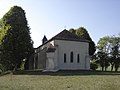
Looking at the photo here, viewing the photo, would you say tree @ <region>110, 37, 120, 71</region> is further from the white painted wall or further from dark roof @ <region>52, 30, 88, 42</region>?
dark roof @ <region>52, 30, 88, 42</region>

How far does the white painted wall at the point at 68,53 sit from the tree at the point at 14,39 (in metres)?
5.75

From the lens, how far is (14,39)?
154 feet

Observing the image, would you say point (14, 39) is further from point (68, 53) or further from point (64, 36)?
point (68, 53)

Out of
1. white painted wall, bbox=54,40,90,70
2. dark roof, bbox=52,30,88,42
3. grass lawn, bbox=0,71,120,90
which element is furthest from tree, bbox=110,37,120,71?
grass lawn, bbox=0,71,120,90

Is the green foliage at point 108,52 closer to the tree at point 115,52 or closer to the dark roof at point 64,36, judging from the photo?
the tree at point 115,52

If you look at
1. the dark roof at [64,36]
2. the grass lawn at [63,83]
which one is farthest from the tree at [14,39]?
the grass lawn at [63,83]

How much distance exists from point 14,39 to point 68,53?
11.8m

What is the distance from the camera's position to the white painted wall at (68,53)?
5017 centimetres

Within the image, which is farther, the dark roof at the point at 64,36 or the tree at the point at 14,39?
the dark roof at the point at 64,36

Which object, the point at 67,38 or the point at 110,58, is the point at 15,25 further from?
the point at 110,58

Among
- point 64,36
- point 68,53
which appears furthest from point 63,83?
point 64,36

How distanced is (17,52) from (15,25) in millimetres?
5439

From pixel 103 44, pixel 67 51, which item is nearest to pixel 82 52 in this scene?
pixel 67 51

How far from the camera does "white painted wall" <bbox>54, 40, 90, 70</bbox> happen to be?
50.2 m
